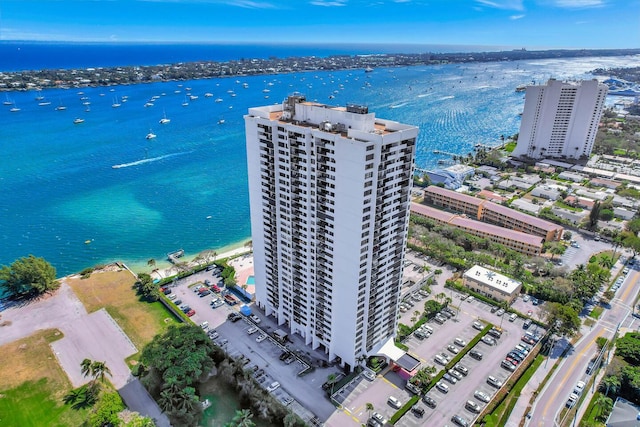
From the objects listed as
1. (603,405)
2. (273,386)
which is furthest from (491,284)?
(273,386)

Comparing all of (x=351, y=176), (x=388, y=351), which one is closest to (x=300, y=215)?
(x=351, y=176)

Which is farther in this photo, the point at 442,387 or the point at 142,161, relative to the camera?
the point at 142,161

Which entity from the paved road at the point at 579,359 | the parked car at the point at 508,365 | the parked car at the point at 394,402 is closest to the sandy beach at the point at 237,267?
the parked car at the point at 394,402

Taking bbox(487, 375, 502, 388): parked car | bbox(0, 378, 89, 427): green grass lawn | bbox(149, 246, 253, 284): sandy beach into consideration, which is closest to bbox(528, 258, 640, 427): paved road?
bbox(487, 375, 502, 388): parked car

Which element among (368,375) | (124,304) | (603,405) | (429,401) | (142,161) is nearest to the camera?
(603,405)

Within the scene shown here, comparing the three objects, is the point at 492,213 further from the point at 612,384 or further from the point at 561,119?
the point at 561,119

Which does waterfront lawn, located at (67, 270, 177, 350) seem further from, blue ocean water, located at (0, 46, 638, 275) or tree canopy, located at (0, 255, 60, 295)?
blue ocean water, located at (0, 46, 638, 275)

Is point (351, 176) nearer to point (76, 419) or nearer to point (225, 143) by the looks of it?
point (76, 419)
